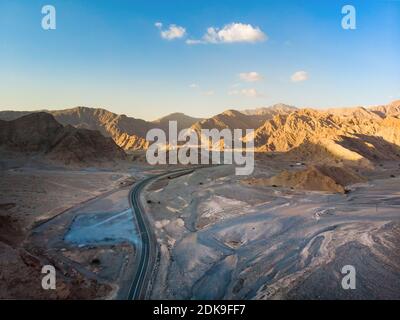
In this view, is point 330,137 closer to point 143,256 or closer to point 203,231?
point 203,231

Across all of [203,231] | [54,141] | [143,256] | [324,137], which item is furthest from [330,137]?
[143,256]

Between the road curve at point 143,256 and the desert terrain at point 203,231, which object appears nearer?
the desert terrain at point 203,231

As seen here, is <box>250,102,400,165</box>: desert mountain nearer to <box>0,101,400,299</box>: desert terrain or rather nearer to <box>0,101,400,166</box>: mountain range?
<box>0,101,400,166</box>: mountain range

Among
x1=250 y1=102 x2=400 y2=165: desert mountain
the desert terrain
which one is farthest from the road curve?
x1=250 y1=102 x2=400 y2=165: desert mountain

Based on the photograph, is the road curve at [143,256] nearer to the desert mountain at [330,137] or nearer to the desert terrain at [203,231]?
the desert terrain at [203,231]

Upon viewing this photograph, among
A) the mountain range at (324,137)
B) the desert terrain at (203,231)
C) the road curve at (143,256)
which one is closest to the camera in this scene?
the desert terrain at (203,231)

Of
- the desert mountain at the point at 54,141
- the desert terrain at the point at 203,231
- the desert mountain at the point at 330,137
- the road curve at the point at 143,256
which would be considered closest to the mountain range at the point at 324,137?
the desert mountain at the point at 330,137

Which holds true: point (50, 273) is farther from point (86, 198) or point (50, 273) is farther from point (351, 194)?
point (351, 194)
